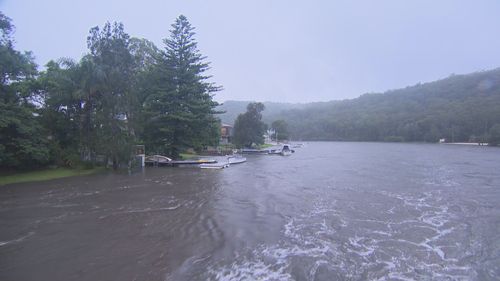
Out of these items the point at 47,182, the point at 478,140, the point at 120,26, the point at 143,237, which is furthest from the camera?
the point at 478,140

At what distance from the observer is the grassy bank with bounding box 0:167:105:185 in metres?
20.5

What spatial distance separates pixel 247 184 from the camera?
21.0 m

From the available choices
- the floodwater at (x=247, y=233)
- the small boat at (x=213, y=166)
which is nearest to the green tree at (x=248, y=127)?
the small boat at (x=213, y=166)

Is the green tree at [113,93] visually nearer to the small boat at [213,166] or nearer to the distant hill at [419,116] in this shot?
the small boat at [213,166]

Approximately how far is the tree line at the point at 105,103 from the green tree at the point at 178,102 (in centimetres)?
11

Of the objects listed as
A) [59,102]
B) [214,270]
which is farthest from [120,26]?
[214,270]

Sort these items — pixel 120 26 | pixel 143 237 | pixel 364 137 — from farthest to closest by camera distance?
1. pixel 364 137
2. pixel 120 26
3. pixel 143 237

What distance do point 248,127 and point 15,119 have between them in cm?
4557

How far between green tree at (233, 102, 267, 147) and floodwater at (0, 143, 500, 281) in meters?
43.1

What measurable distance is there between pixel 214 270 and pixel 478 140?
320 feet

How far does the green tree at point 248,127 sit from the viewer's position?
6238cm

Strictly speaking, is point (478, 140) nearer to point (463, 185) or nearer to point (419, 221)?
point (463, 185)

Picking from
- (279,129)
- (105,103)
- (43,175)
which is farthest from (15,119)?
(279,129)

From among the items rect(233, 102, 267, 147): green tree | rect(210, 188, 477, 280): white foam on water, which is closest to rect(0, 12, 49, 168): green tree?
rect(210, 188, 477, 280): white foam on water
